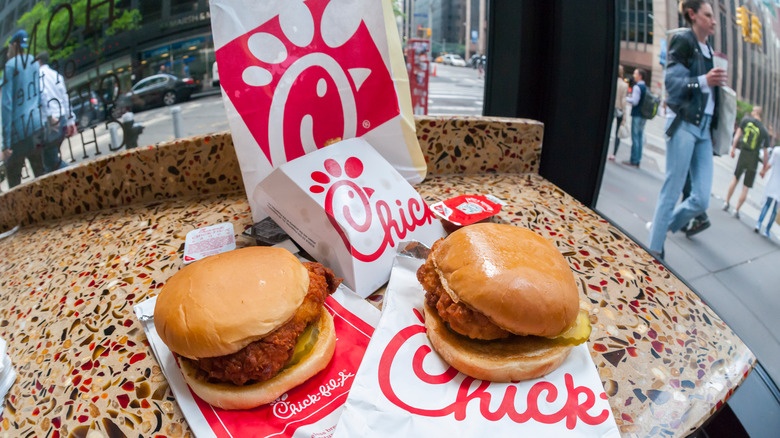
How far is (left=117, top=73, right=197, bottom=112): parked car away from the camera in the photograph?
2182mm

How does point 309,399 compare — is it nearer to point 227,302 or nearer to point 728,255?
point 227,302

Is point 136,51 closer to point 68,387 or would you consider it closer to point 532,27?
point 68,387

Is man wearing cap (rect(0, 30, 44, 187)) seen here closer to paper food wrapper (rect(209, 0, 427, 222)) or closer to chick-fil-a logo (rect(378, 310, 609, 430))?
paper food wrapper (rect(209, 0, 427, 222))

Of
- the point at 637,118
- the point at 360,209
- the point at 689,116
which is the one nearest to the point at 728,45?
the point at 689,116

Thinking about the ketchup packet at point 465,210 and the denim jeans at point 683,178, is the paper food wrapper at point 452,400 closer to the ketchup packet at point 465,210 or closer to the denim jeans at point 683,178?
the ketchup packet at point 465,210

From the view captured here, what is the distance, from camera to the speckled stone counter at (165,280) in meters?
0.87

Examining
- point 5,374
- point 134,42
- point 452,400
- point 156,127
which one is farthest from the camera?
point 156,127

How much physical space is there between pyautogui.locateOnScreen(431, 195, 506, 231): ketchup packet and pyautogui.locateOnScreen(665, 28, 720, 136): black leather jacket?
3.45ft

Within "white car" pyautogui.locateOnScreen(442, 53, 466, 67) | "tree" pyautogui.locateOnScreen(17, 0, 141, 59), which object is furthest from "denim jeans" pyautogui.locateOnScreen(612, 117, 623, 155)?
"tree" pyautogui.locateOnScreen(17, 0, 141, 59)

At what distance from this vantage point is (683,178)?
1.99 metres

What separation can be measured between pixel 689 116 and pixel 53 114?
2.85m

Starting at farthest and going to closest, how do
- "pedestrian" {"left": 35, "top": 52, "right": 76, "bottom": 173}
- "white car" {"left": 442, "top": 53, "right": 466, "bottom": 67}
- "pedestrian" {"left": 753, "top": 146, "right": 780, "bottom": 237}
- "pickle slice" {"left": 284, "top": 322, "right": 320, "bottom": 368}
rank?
"white car" {"left": 442, "top": 53, "right": 466, "bottom": 67}
"pedestrian" {"left": 35, "top": 52, "right": 76, "bottom": 173}
"pedestrian" {"left": 753, "top": 146, "right": 780, "bottom": 237}
"pickle slice" {"left": 284, "top": 322, "right": 320, "bottom": 368}

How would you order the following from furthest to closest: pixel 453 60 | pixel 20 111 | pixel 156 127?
pixel 453 60, pixel 156 127, pixel 20 111

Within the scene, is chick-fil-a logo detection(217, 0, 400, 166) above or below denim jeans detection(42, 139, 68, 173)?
above
